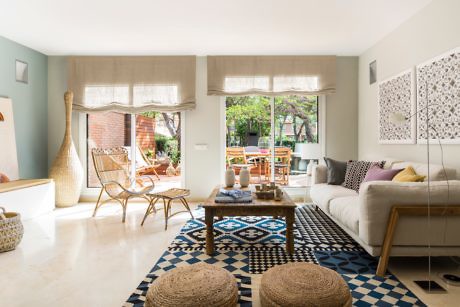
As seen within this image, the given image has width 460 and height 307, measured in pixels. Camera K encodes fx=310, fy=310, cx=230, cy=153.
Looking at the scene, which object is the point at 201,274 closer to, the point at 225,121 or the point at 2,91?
the point at 225,121

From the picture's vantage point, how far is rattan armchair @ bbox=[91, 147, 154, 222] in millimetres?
4191

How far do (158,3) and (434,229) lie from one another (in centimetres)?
332

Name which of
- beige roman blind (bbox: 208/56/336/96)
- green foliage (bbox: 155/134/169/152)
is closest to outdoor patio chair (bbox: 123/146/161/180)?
green foliage (bbox: 155/134/169/152)

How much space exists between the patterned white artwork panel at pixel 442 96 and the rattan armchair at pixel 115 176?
137 inches

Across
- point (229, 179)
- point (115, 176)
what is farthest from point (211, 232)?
point (115, 176)

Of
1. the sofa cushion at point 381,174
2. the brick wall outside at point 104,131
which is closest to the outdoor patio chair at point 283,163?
the sofa cushion at point 381,174

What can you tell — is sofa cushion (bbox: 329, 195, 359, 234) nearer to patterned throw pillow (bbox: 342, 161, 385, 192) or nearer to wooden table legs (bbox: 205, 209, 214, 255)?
patterned throw pillow (bbox: 342, 161, 385, 192)

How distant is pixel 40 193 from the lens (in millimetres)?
4398

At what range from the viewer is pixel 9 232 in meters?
2.97

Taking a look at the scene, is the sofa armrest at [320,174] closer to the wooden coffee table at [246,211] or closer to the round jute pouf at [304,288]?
the wooden coffee table at [246,211]

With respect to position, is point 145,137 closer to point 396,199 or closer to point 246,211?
point 246,211

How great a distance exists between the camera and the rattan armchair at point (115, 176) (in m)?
4.19

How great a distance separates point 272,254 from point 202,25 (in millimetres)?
2866

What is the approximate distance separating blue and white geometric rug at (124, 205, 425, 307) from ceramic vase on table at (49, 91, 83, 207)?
89.8 inches
